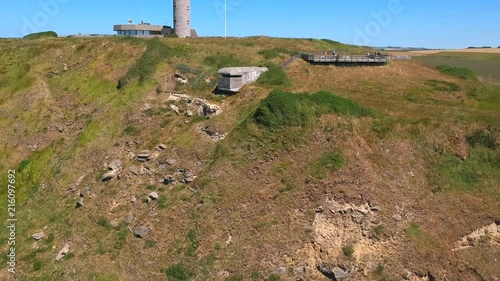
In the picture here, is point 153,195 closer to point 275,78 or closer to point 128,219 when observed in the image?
point 128,219

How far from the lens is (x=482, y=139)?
3359 centimetres

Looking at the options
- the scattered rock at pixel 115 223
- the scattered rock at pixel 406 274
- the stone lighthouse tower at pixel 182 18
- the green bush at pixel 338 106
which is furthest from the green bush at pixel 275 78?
the stone lighthouse tower at pixel 182 18

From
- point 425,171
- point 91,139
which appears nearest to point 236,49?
point 91,139

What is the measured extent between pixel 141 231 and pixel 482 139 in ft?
92.6

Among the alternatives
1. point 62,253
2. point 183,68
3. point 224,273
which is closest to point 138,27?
point 183,68

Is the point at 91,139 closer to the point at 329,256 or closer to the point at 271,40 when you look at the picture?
the point at 329,256

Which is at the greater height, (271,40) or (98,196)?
(271,40)

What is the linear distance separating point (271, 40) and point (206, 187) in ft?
126

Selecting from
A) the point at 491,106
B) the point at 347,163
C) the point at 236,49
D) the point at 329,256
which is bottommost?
the point at 329,256

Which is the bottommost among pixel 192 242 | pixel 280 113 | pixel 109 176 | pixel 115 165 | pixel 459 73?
pixel 192 242

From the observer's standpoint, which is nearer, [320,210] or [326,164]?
[320,210]

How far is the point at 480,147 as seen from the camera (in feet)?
110

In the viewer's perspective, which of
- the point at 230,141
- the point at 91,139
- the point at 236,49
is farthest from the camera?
the point at 236,49

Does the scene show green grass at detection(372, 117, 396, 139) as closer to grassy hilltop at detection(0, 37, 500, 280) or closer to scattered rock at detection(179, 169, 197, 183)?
grassy hilltop at detection(0, 37, 500, 280)
